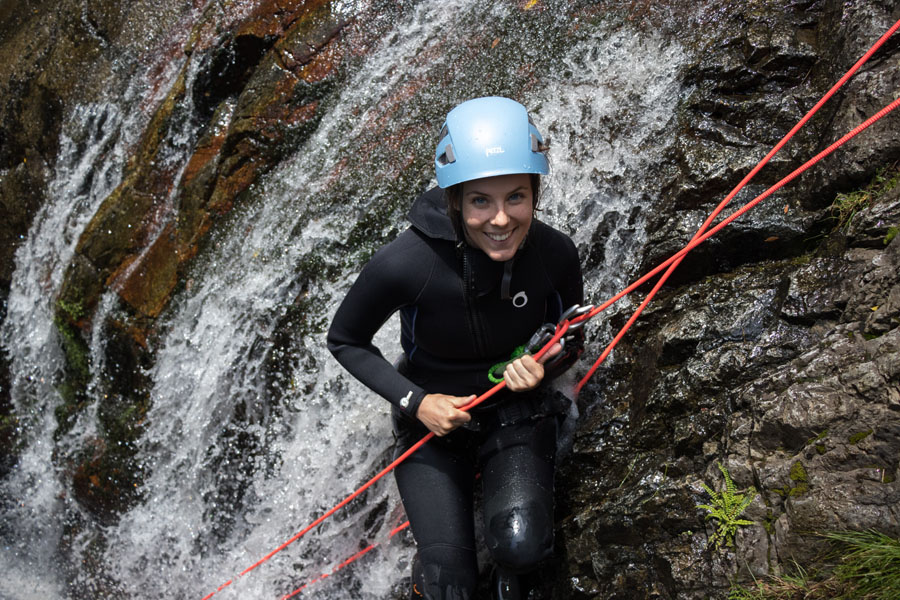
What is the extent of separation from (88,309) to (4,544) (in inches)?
88.4

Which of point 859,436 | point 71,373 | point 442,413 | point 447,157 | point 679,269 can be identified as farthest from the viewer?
point 71,373

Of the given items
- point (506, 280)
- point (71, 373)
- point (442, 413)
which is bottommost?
point (71, 373)

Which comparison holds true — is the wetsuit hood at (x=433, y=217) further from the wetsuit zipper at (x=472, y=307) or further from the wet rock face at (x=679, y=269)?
the wet rock face at (x=679, y=269)

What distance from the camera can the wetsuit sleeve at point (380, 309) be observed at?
2.58 metres

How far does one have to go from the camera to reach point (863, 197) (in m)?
2.91

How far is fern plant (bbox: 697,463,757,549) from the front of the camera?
240 centimetres

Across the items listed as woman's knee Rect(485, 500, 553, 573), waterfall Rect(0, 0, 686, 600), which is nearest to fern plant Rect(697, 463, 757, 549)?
woman's knee Rect(485, 500, 553, 573)

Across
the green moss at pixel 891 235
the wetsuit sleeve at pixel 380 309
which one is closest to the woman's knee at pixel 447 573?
the wetsuit sleeve at pixel 380 309

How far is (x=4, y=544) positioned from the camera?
5.90 metres

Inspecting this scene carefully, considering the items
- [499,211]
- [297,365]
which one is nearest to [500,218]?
[499,211]

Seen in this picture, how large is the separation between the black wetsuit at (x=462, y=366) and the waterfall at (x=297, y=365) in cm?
109

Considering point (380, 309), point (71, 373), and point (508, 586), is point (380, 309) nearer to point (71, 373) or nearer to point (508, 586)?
point (508, 586)

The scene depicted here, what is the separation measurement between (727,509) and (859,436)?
0.51 m

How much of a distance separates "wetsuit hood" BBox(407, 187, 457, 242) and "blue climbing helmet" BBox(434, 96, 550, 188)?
18 cm
